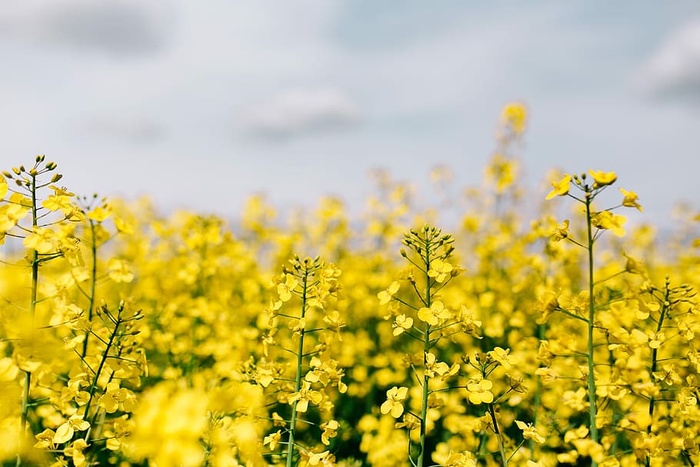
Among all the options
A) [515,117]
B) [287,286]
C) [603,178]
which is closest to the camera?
[603,178]

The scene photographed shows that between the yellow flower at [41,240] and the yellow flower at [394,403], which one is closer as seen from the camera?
the yellow flower at [41,240]

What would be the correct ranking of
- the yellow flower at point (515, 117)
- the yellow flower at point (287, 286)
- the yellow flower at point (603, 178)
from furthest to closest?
the yellow flower at point (515, 117) → the yellow flower at point (287, 286) → the yellow flower at point (603, 178)

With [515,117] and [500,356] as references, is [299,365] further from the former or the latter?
[515,117]

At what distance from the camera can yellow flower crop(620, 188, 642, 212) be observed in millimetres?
2059

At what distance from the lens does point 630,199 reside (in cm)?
208

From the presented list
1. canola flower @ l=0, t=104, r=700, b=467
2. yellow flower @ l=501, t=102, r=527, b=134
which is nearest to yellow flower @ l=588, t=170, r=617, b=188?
canola flower @ l=0, t=104, r=700, b=467

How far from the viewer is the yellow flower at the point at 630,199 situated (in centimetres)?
206

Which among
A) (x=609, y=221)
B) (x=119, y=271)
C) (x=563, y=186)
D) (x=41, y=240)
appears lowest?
(x=119, y=271)

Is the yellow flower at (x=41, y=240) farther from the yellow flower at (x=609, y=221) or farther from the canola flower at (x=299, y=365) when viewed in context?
the yellow flower at (x=609, y=221)

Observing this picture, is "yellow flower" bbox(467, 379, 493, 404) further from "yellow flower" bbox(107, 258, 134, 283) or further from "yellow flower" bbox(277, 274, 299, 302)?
"yellow flower" bbox(107, 258, 134, 283)

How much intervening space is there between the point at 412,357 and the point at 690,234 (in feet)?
35.4

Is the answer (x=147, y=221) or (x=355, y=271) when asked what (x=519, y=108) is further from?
(x=147, y=221)

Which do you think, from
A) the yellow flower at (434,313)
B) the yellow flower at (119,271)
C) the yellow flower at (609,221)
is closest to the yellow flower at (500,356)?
the yellow flower at (434,313)

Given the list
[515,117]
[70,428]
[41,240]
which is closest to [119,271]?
[41,240]
